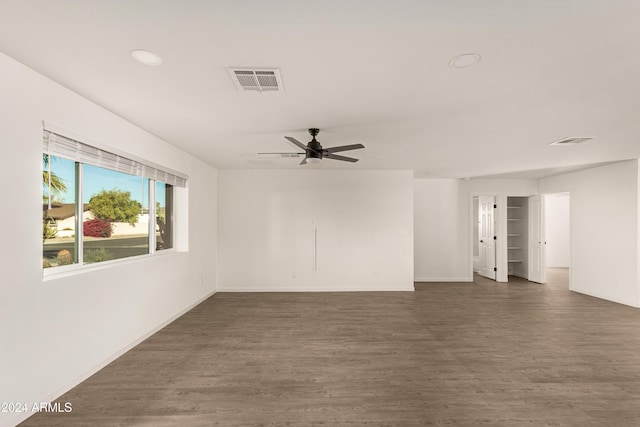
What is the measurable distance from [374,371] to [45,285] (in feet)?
9.44

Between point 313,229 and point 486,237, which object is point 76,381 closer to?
point 313,229

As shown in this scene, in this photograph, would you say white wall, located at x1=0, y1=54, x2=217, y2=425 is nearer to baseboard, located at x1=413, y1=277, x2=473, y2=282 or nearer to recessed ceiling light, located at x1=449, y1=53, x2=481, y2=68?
recessed ceiling light, located at x1=449, y1=53, x2=481, y2=68

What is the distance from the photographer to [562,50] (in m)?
1.90

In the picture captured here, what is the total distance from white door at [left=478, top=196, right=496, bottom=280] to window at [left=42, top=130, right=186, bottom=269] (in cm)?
736

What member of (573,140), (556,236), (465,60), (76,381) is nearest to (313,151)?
(465,60)

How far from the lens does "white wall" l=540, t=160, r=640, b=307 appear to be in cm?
523

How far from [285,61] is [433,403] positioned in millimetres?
2818

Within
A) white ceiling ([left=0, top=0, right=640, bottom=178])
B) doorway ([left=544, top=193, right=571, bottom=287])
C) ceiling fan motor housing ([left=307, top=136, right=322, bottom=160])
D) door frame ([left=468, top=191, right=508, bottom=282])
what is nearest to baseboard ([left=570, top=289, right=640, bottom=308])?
door frame ([left=468, top=191, right=508, bottom=282])

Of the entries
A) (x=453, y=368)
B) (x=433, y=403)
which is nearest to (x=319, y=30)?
(x=433, y=403)

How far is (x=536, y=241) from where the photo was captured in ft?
24.6

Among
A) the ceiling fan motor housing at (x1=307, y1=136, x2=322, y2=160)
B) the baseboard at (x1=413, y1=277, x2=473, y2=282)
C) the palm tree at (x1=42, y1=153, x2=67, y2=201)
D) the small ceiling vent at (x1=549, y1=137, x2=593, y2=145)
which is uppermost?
the small ceiling vent at (x1=549, y1=137, x2=593, y2=145)

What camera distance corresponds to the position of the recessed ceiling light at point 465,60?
1.96m

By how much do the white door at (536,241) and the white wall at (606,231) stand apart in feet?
2.92

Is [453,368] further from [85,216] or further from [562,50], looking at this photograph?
[85,216]
